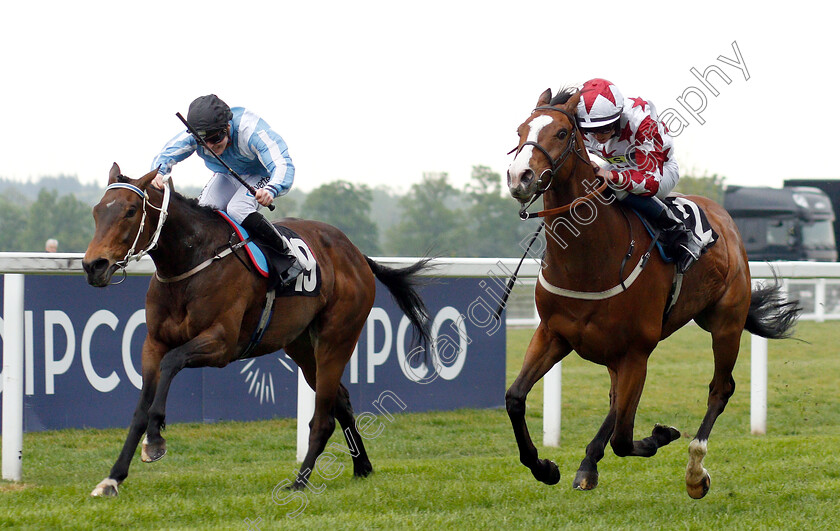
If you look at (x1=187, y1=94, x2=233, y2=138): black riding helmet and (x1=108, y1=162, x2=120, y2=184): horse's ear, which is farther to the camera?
(x1=187, y1=94, x2=233, y2=138): black riding helmet

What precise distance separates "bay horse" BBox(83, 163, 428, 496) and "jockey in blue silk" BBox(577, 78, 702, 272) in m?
1.70

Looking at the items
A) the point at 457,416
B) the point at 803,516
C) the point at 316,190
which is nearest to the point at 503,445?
the point at 457,416

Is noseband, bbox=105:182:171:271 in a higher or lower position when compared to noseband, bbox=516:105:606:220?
lower

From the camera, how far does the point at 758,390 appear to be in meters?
6.99

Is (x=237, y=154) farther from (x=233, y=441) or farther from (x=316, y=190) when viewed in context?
(x=316, y=190)

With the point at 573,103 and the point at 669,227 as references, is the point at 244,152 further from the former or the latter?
the point at 669,227

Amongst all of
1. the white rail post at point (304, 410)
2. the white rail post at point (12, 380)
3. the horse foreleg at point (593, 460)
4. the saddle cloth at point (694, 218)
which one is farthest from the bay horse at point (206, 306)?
the saddle cloth at point (694, 218)

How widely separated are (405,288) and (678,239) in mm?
1996

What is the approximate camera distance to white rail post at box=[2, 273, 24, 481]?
4766mm

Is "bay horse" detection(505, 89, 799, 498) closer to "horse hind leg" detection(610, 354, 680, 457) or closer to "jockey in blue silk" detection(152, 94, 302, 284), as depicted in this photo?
"horse hind leg" detection(610, 354, 680, 457)

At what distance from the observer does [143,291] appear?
618 centimetres

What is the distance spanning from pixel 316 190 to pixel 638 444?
1591 cm

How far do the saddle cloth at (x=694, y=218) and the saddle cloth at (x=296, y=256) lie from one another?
6.05 ft

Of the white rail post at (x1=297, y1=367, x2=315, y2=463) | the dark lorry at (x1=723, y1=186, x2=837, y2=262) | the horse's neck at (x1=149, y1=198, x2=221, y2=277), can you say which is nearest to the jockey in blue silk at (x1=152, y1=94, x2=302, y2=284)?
the horse's neck at (x1=149, y1=198, x2=221, y2=277)
